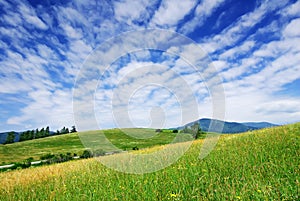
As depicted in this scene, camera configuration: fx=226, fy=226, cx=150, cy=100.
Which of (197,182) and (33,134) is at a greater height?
(33,134)

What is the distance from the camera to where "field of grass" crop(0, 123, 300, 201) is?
401 cm

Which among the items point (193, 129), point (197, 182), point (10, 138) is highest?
point (10, 138)

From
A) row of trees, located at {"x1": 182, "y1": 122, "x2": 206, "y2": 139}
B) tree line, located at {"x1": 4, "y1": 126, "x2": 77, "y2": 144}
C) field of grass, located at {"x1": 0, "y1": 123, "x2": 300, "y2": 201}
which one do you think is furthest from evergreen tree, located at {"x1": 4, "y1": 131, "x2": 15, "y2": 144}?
field of grass, located at {"x1": 0, "y1": 123, "x2": 300, "y2": 201}

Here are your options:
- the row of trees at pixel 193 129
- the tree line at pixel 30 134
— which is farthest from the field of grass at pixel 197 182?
the tree line at pixel 30 134

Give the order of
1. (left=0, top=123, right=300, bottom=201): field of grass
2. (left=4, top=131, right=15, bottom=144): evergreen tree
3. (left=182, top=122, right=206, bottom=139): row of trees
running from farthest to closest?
(left=4, top=131, right=15, bottom=144): evergreen tree, (left=182, top=122, right=206, bottom=139): row of trees, (left=0, top=123, right=300, bottom=201): field of grass

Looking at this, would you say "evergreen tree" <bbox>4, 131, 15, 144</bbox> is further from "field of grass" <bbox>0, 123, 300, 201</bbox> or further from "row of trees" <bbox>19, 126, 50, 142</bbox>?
"field of grass" <bbox>0, 123, 300, 201</bbox>

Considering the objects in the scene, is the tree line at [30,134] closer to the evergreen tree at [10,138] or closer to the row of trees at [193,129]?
the evergreen tree at [10,138]

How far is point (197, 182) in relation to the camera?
489 centimetres

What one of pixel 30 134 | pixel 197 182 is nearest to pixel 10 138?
pixel 30 134

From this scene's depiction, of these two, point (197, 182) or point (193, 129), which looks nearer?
point (197, 182)

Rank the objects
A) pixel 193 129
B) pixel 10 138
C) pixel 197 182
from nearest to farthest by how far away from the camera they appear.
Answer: pixel 197 182
pixel 193 129
pixel 10 138

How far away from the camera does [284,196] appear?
3.54 meters

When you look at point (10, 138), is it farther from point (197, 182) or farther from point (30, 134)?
point (197, 182)

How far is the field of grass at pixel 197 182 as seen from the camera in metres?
4.01
